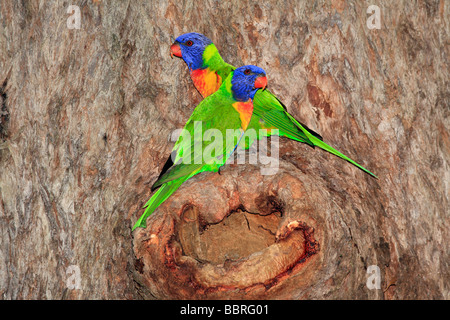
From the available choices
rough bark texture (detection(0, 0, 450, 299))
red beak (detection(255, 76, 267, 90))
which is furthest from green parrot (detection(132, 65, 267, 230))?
rough bark texture (detection(0, 0, 450, 299))

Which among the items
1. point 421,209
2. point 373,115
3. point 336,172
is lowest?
point 421,209

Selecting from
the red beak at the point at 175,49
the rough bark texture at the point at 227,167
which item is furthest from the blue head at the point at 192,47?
the rough bark texture at the point at 227,167

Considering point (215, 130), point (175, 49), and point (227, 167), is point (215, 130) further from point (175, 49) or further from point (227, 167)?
point (175, 49)

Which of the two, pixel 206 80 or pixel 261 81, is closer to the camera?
pixel 261 81

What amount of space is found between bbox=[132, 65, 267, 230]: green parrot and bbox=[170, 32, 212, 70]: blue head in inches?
10.5

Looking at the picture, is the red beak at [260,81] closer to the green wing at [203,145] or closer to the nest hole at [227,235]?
the green wing at [203,145]

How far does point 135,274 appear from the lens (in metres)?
2.30

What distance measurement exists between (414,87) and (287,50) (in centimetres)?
86

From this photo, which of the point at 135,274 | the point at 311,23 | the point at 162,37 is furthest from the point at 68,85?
the point at 311,23

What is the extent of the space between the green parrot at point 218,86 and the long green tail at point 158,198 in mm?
609

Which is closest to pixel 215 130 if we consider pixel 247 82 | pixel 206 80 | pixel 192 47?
pixel 247 82

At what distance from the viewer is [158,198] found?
2258 mm

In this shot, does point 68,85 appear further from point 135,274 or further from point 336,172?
point 336,172

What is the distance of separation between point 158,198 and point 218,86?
80 cm
